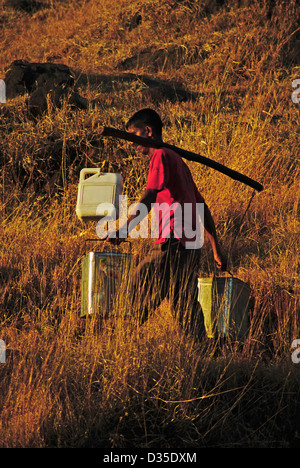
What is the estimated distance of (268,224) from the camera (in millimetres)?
6914

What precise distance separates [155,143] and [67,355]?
1.35m

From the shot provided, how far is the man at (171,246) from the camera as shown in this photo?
4129 mm

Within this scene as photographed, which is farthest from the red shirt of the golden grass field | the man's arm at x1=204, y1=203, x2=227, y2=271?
the golden grass field

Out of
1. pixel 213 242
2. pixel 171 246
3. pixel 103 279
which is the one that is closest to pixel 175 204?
pixel 171 246

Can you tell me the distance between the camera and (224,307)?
4.48 metres

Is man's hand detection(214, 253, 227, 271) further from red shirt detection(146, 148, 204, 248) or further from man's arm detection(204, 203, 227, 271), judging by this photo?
red shirt detection(146, 148, 204, 248)

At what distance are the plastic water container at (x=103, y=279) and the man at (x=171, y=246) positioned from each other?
0.12 metres

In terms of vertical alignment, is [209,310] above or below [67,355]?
above

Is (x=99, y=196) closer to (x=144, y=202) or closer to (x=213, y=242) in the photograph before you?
(x=144, y=202)

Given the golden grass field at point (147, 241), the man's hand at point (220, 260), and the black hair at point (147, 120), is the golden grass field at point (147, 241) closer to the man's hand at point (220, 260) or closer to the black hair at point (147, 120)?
the man's hand at point (220, 260)

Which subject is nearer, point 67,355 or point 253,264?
point 67,355

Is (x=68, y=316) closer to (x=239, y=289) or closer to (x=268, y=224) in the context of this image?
(x=239, y=289)

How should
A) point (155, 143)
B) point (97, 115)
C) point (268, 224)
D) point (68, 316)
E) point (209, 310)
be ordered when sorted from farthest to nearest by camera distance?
point (97, 115), point (268, 224), point (68, 316), point (209, 310), point (155, 143)
